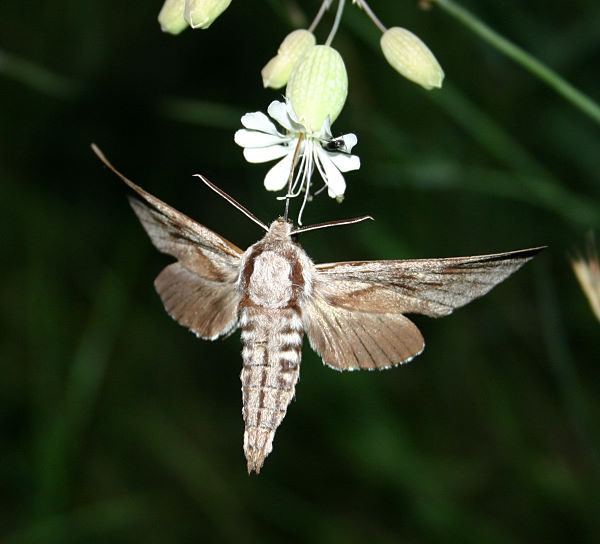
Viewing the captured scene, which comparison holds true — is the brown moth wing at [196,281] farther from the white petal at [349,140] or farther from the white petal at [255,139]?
the white petal at [349,140]

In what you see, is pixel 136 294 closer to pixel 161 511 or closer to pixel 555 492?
pixel 161 511

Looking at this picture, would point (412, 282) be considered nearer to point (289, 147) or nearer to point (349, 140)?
point (349, 140)

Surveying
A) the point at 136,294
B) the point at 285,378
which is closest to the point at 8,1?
the point at 136,294

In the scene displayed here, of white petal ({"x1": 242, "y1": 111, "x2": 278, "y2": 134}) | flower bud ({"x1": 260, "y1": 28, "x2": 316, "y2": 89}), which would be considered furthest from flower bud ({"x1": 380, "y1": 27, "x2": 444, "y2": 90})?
white petal ({"x1": 242, "y1": 111, "x2": 278, "y2": 134})

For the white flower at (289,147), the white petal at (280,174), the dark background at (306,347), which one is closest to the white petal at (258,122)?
the white flower at (289,147)

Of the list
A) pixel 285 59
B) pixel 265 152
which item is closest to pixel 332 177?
pixel 265 152
